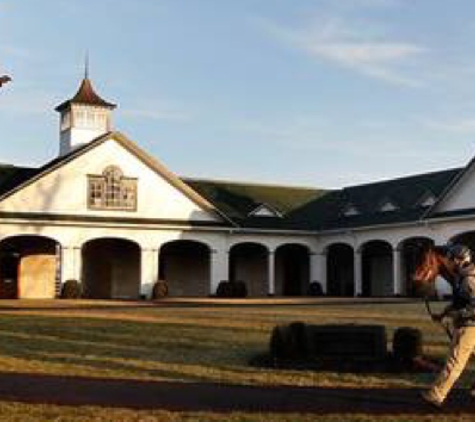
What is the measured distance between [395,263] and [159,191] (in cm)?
1128

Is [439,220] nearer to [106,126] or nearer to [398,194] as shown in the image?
[398,194]

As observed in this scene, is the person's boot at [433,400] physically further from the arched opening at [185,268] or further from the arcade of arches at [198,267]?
the arched opening at [185,268]

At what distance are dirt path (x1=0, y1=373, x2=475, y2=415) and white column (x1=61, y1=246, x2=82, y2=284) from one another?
28013 millimetres

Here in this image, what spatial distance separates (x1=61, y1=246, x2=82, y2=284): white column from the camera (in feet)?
131

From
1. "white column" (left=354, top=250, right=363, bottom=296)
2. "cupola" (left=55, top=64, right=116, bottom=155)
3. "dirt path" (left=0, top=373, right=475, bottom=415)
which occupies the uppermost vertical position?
"cupola" (left=55, top=64, right=116, bottom=155)

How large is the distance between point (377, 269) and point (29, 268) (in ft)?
56.9

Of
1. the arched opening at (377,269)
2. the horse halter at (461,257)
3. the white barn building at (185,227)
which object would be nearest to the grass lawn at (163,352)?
the horse halter at (461,257)

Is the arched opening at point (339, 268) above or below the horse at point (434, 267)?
above

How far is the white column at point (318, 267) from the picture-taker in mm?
47219

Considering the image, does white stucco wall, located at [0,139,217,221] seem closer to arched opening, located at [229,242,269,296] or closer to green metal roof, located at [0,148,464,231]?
green metal roof, located at [0,148,464,231]

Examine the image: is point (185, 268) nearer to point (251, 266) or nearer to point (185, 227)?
point (251, 266)

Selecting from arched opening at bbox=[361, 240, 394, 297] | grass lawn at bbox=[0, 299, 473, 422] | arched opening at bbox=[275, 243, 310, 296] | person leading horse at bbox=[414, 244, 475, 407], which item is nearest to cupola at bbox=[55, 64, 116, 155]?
arched opening at bbox=[275, 243, 310, 296]

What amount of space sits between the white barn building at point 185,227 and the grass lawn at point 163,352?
15760 millimetres

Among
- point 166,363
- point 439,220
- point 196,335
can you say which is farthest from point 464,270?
point 439,220
